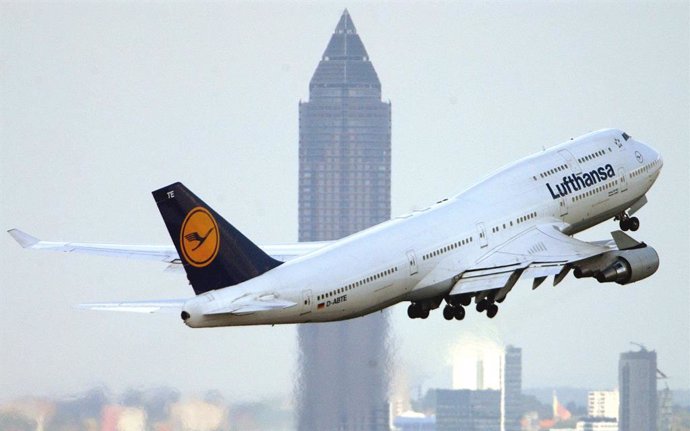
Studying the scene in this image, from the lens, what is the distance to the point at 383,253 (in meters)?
89.4

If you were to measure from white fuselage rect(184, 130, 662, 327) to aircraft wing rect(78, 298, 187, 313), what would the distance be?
90cm

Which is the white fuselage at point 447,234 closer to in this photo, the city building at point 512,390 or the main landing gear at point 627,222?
the main landing gear at point 627,222

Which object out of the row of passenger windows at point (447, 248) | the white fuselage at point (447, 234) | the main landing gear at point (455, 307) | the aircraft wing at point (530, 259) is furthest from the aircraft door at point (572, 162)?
the main landing gear at point (455, 307)

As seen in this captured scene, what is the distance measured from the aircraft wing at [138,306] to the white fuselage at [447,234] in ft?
2.94

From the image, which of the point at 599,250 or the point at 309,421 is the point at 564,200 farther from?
the point at 309,421

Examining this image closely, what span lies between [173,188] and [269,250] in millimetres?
15396

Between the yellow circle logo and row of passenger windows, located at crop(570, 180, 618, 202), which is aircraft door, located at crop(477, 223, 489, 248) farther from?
the yellow circle logo

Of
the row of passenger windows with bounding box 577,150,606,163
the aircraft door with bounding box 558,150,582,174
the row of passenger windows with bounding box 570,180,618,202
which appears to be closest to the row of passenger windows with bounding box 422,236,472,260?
the row of passenger windows with bounding box 570,180,618,202

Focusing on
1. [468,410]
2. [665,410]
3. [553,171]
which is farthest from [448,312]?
[468,410]

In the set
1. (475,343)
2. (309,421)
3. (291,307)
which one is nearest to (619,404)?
(475,343)

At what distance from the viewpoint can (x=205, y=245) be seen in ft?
276

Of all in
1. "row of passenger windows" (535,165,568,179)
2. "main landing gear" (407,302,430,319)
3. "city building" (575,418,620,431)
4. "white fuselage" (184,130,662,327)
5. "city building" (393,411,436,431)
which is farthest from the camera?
"city building" (575,418,620,431)

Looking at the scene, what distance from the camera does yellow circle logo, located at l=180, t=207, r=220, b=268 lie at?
83.2 m

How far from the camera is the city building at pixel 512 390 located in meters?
168
